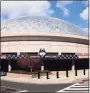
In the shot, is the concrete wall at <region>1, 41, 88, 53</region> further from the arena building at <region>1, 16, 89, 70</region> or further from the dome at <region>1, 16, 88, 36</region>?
the dome at <region>1, 16, 88, 36</region>

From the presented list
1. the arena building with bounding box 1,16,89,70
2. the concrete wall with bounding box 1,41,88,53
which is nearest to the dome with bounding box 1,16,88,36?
the arena building with bounding box 1,16,89,70

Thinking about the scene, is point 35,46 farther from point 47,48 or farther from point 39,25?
point 39,25

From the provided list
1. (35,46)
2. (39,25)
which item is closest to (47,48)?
(35,46)

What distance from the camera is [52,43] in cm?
5775

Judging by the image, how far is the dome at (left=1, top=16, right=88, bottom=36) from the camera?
215ft

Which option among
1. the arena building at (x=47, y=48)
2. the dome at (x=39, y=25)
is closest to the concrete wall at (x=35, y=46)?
the arena building at (x=47, y=48)

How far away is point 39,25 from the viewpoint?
66375 mm

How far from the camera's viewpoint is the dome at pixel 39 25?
65.4 metres

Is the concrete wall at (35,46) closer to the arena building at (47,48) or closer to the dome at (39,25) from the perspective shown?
the arena building at (47,48)

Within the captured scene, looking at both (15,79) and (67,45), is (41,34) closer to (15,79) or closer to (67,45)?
(67,45)

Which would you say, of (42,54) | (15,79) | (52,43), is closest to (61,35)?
(52,43)

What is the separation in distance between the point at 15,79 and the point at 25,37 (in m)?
17.9

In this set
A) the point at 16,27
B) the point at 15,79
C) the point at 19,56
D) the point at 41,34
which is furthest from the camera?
the point at 16,27

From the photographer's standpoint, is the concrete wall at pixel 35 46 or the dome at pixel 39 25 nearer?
the concrete wall at pixel 35 46
